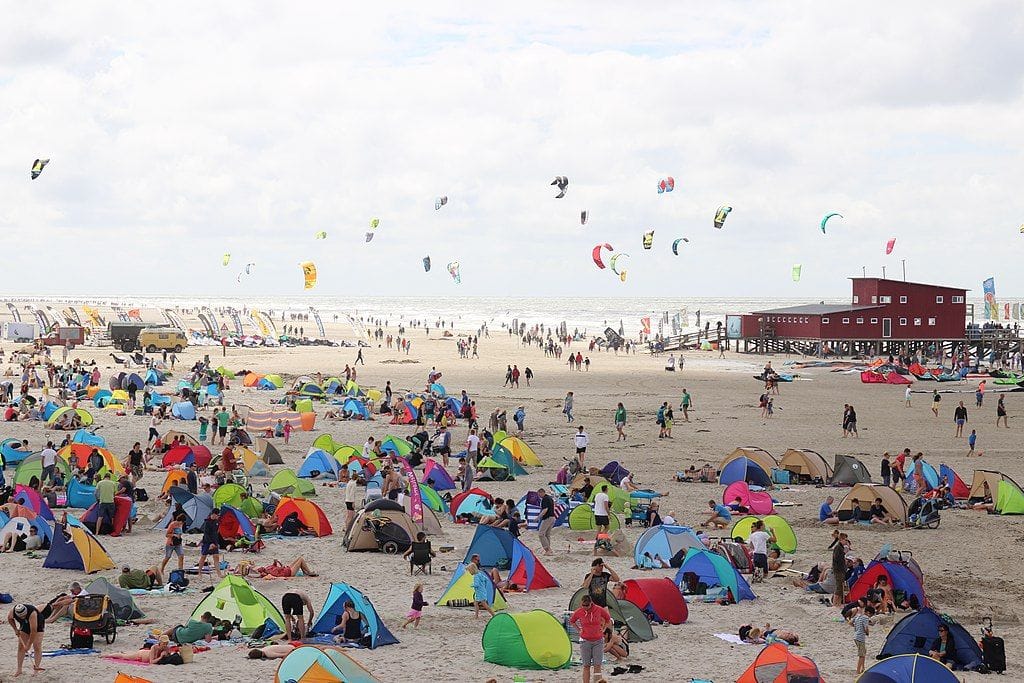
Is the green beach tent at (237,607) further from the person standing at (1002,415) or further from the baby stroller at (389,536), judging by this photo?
the person standing at (1002,415)

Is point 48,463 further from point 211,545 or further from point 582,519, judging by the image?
point 582,519

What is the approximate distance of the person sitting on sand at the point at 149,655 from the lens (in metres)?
10.7

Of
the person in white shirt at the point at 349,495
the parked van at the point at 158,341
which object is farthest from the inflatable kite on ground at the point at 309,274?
the person in white shirt at the point at 349,495

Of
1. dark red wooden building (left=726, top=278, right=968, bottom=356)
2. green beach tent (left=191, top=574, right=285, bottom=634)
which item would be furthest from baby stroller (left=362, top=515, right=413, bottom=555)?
dark red wooden building (left=726, top=278, right=968, bottom=356)

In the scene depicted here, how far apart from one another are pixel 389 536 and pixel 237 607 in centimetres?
423

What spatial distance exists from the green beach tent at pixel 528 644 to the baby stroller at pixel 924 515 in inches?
339

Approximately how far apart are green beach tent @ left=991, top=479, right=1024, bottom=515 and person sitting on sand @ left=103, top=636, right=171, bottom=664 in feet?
45.0

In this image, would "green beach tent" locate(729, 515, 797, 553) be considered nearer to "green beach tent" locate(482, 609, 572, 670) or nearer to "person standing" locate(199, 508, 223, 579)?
"green beach tent" locate(482, 609, 572, 670)

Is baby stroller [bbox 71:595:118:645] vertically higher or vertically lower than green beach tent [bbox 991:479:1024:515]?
lower

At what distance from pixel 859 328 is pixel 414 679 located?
1965 inches

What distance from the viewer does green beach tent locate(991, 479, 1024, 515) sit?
60.4 ft

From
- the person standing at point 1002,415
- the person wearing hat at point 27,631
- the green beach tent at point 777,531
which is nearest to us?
the person wearing hat at point 27,631

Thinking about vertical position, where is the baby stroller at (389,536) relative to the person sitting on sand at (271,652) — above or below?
above

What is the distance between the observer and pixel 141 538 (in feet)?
54.2
